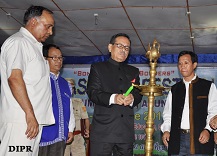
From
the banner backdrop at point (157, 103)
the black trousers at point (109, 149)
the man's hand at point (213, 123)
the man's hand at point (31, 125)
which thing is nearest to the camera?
the man's hand at point (31, 125)

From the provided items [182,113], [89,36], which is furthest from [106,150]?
[89,36]

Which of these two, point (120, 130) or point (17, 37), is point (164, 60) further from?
point (17, 37)

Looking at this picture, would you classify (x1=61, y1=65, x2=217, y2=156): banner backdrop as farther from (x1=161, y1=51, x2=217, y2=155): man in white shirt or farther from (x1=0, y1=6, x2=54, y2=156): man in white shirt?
(x1=0, y1=6, x2=54, y2=156): man in white shirt

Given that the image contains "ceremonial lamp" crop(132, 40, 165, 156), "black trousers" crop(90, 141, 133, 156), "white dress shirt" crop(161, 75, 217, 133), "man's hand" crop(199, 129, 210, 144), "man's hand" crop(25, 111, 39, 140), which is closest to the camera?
"ceremonial lamp" crop(132, 40, 165, 156)

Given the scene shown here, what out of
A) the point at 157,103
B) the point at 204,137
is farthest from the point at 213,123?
the point at 157,103

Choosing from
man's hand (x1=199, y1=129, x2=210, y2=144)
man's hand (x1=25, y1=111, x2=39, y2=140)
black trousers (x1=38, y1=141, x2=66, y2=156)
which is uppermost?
man's hand (x1=25, y1=111, x2=39, y2=140)

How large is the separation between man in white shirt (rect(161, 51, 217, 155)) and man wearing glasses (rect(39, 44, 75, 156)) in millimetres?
1135

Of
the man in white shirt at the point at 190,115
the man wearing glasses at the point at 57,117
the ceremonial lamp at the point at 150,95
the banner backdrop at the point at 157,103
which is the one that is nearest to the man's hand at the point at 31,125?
the ceremonial lamp at the point at 150,95

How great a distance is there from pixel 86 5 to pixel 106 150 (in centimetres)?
324

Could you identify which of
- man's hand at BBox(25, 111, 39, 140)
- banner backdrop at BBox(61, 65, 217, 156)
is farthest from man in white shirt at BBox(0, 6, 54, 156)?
banner backdrop at BBox(61, 65, 217, 156)

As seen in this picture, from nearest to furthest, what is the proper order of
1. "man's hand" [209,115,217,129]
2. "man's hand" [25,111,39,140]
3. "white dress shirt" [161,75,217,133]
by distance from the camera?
"man's hand" [25,111,39,140], "man's hand" [209,115,217,129], "white dress shirt" [161,75,217,133]

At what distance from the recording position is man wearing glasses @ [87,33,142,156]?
9.30 feet

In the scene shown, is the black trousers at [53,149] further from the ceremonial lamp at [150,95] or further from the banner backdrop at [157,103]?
the banner backdrop at [157,103]

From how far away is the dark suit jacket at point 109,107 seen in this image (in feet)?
9.32
